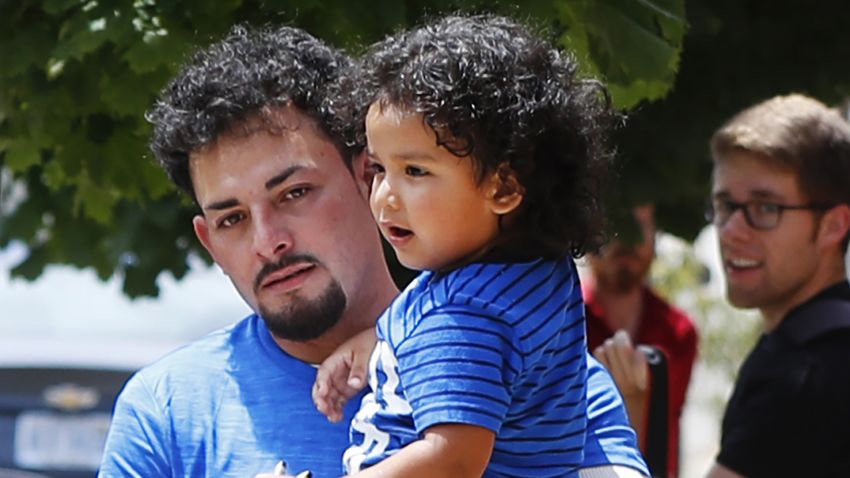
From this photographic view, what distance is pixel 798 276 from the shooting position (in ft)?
14.5

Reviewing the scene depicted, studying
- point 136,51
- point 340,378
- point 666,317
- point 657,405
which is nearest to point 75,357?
point 666,317

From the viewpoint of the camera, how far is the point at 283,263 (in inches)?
101

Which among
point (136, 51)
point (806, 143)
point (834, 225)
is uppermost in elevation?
Answer: point (136, 51)

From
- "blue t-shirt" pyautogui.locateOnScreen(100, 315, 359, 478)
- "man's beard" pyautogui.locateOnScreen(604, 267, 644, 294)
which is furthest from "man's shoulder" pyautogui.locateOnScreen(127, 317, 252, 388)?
"man's beard" pyautogui.locateOnScreen(604, 267, 644, 294)

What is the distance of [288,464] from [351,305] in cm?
27

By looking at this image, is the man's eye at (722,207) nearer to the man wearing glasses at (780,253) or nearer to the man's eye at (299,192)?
the man wearing glasses at (780,253)

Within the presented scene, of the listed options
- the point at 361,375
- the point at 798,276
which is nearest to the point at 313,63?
the point at 361,375

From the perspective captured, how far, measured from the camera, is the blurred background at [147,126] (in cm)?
345

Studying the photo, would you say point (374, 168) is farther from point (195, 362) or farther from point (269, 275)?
point (195, 362)

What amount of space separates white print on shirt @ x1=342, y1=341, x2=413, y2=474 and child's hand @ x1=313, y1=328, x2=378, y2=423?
0.10 meters

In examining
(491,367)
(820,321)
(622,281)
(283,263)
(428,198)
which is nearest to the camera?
(491,367)

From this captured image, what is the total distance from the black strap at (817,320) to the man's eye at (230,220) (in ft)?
6.51

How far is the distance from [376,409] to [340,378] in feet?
0.72

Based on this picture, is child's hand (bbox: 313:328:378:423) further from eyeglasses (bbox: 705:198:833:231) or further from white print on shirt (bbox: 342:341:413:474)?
eyeglasses (bbox: 705:198:833:231)
